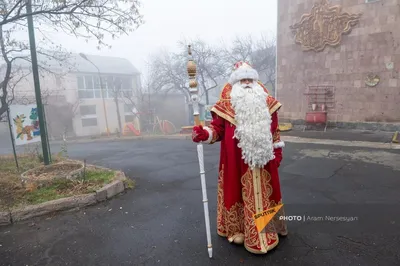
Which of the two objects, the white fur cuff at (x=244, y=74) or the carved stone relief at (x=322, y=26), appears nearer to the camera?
the white fur cuff at (x=244, y=74)

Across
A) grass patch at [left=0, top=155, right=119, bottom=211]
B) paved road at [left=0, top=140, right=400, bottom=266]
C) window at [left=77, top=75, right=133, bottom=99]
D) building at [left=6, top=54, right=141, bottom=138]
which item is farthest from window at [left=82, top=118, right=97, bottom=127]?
paved road at [left=0, top=140, right=400, bottom=266]

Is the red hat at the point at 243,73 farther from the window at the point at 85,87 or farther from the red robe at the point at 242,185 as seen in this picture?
the window at the point at 85,87

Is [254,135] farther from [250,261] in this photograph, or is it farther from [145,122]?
[145,122]

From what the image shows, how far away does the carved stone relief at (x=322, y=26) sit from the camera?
1036 cm

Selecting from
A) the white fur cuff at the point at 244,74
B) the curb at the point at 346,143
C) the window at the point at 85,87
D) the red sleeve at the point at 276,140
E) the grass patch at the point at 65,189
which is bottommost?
the curb at the point at 346,143

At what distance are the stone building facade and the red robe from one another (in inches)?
369

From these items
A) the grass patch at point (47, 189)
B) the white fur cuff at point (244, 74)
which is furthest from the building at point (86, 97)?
the white fur cuff at point (244, 74)

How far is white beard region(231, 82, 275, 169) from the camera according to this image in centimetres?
265

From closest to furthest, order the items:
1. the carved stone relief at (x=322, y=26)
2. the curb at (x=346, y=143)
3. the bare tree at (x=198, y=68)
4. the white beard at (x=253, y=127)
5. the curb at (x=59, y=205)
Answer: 1. the white beard at (x=253, y=127)
2. the curb at (x=59, y=205)
3. the curb at (x=346, y=143)
4. the carved stone relief at (x=322, y=26)
5. the bare tree at (x=198, y=68)

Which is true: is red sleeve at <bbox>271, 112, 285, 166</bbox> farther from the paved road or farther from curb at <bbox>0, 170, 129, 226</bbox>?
curb at <bbox>0, 170, 129, 226</bbox>

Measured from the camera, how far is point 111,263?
9.00 feet

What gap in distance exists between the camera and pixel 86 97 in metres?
29.2

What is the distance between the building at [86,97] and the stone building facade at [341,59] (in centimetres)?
1744

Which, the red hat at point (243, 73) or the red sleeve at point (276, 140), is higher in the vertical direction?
the red hat at point (243, 73)
